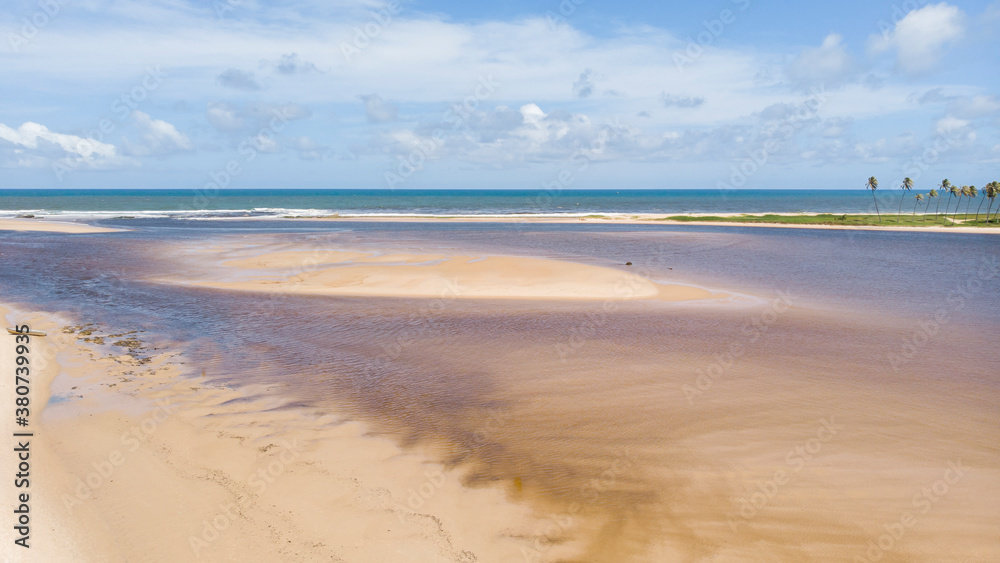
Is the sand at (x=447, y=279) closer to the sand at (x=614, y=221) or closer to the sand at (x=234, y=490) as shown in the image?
the sand at (x=234, y=490)

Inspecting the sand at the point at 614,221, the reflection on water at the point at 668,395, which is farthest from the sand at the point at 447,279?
the sand at the point at 614,221

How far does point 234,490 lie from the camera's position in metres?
6.98

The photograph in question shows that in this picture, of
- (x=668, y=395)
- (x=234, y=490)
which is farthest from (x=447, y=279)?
(x=234, y=490)

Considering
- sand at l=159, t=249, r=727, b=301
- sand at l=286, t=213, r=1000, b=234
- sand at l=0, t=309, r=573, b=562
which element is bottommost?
sand at l=0, t=309, r=573, b=562

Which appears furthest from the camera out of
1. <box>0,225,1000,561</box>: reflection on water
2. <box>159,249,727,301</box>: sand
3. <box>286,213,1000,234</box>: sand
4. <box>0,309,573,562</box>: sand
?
<box>286,213,1000,234</box>: sand

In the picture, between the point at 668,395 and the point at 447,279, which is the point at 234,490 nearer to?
the point at 668,395

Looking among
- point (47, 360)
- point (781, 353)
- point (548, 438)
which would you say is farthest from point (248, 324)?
point (781, 353)

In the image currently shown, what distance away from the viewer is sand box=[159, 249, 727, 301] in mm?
21016

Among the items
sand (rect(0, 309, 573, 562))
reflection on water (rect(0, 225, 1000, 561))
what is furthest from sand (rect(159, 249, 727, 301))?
sand (rect(0, 309, 573, 562))

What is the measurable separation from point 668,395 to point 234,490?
23.9ft

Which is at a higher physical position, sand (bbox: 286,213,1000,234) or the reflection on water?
sand (bbox: 286,213,1000,234)

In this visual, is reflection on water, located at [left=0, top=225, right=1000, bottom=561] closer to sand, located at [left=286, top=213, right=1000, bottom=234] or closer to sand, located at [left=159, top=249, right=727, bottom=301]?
sand, located at [left=159, top=249, right=727, bottom=301]

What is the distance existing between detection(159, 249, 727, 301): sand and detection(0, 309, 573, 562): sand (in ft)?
38.1

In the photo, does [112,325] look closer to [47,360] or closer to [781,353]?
[47,360]
